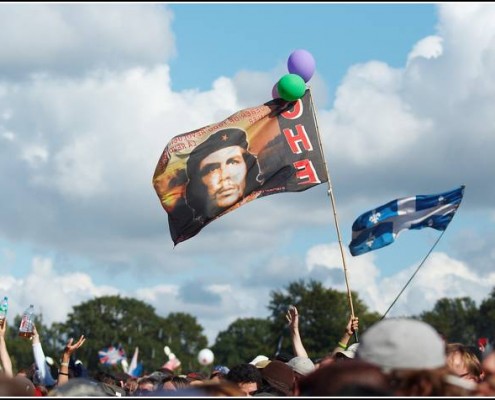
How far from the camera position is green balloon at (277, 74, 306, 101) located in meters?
18.1

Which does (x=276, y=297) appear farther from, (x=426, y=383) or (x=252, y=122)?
(x=426, y=383)

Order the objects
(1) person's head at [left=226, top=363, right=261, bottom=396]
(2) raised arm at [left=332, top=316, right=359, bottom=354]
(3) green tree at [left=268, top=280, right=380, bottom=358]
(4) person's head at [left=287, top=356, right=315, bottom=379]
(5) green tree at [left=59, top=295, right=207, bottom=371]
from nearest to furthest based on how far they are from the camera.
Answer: (1) person's head at [left=226, top=363, right=261, bottom=396] < (4) person's head at [left=287, top=356, right=315, bottom=379] < (2) raised arm at [left=332, top=316, right=359, bottom=354] < (3) green tree at [left=268, top=280, right=380, bottom=358] < (5) green tree at [left=59, top=295, right=207, bottom=371]

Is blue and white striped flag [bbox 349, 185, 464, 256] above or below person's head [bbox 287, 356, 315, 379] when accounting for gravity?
above

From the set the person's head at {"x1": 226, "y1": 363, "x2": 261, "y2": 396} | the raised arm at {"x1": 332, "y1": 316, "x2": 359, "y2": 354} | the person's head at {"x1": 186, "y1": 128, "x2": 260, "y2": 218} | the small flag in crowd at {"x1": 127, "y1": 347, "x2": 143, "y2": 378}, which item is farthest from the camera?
the small flag in crowd at {"x1": 127, "y1": 347, "x2": 143, "y2": 378}

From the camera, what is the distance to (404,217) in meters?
16.0

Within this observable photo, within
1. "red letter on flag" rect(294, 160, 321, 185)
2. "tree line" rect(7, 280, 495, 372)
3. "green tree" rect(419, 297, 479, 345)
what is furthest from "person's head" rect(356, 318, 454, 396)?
"green tree" rect(419, 297, 479, 345)

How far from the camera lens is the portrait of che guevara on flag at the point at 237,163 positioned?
17.6 metres

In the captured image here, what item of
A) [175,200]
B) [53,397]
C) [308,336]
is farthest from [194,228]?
[308,336]

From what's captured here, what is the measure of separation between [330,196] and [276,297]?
122 metres

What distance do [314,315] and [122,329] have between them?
62.9m

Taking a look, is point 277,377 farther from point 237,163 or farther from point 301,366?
point 237,163

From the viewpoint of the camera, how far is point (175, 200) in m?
17.7

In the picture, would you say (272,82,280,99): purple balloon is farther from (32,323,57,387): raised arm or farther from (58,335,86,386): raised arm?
(58,335,86,386): raised arm

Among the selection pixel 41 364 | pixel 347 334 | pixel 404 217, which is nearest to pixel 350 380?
pixel 347 334
